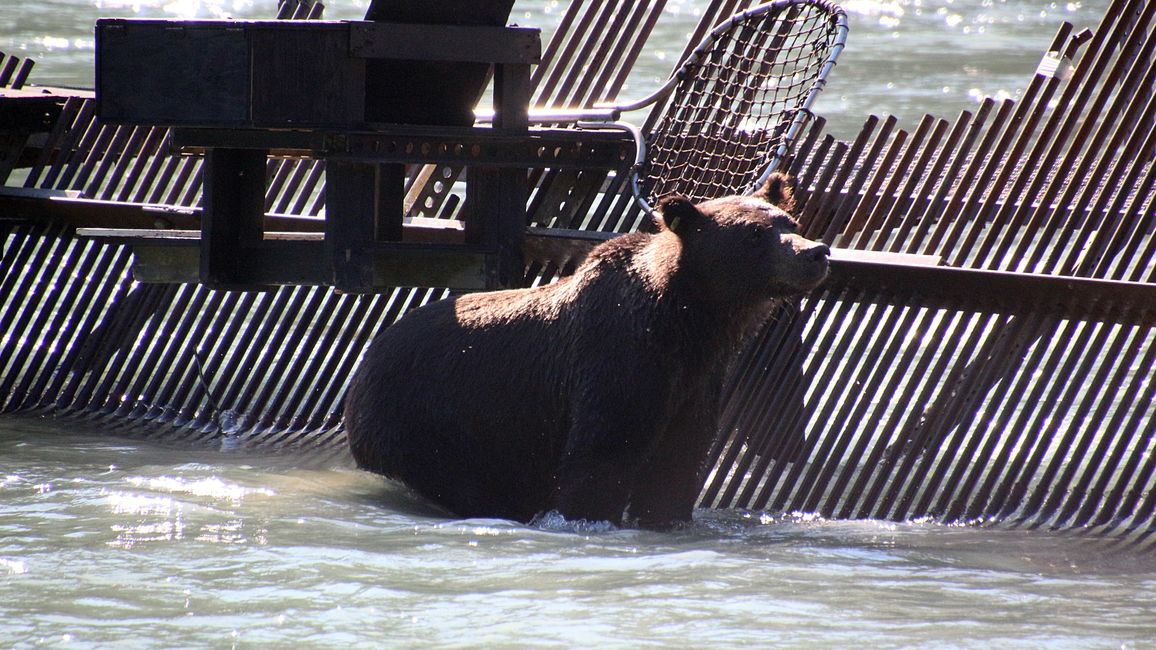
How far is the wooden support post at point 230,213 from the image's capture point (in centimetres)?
843

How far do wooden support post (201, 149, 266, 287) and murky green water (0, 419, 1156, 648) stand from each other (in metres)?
1.15

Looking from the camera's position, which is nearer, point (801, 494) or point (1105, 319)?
point (1105, 319)

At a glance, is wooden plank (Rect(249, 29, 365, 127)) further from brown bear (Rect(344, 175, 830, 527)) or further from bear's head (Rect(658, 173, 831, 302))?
bear's head (Rect(658, 173, 831, 302))

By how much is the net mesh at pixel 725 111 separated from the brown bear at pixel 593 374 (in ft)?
3.79

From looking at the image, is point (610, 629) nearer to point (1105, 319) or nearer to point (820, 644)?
point (820, 644)

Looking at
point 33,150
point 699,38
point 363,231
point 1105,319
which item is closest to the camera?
point 1105,319

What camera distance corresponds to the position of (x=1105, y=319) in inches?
306

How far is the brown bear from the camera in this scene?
7.44 meters

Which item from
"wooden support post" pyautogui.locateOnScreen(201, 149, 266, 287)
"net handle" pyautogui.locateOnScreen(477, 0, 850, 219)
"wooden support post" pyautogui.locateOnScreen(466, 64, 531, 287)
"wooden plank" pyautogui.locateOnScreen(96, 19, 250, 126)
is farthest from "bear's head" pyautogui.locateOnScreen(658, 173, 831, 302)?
"wooden support post" pyautogui.locateOnScreen(201, 149, 266, 287)

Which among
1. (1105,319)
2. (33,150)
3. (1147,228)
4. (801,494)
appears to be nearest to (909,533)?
(801,494)

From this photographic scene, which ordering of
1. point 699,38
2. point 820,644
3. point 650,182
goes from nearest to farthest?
point 820,644, point 650,182, point 699,38

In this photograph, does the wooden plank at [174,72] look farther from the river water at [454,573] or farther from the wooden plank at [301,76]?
the river water at [454,573]

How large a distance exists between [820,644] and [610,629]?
75 cm

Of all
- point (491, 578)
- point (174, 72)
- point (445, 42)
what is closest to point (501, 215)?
point (445, 42)
